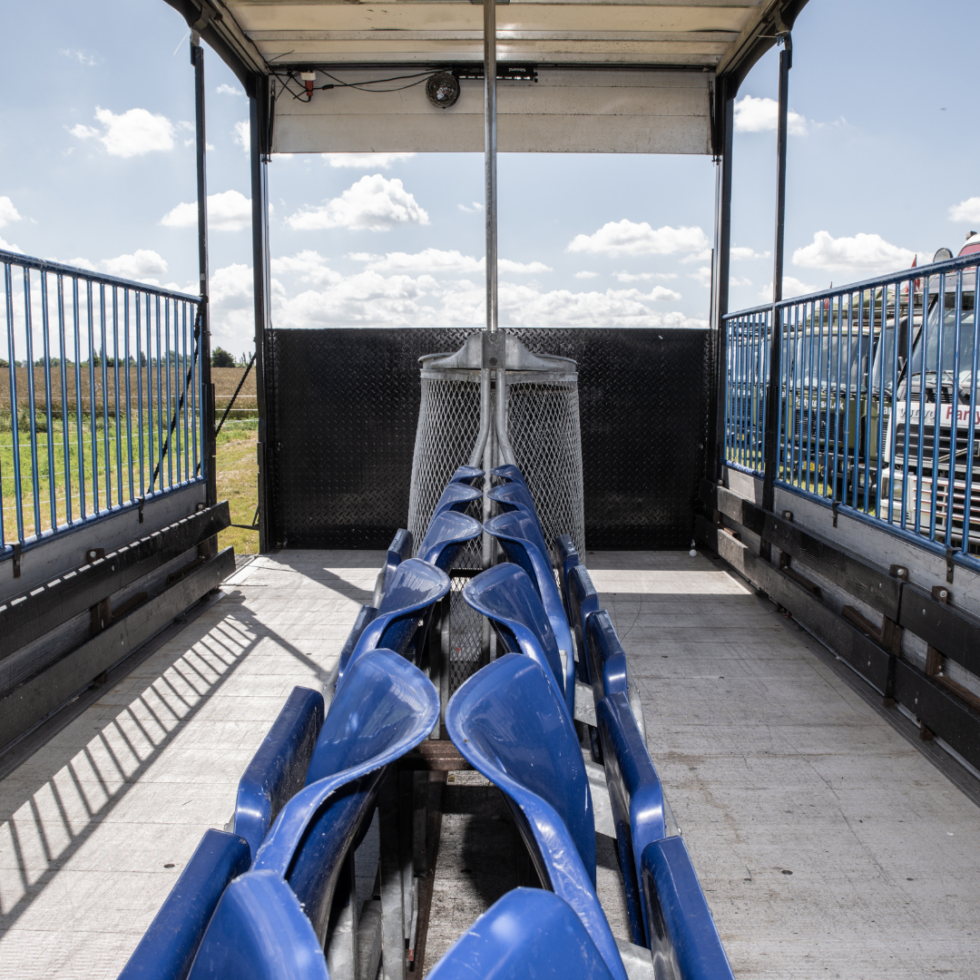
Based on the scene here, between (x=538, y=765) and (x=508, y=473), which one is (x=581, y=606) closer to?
(x=508, y=473)

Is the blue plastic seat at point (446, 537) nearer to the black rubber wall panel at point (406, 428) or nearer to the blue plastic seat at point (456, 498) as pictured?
the blue plastic seat at point (456, 498)

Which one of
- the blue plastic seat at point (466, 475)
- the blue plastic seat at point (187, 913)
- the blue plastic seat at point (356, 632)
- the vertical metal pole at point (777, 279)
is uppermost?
the vertical metal pole at point (777, 279)

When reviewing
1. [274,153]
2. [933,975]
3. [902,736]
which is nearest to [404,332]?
[274,153]

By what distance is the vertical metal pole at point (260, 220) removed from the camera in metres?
5.87

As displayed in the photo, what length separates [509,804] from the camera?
89cm

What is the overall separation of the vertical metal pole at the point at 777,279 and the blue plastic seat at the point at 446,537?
3.21 m

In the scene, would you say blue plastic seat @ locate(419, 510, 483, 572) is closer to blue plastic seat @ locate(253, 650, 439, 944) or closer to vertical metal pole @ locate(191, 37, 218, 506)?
blue plastic seat @ locate(253, 650, 439, 944)

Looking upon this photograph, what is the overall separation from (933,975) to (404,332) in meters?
5.08

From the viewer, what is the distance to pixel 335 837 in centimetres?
93

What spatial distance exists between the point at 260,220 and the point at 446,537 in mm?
4638

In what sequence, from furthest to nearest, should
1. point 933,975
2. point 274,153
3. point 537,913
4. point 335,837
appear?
point 274,153 < point 933,975 < point 335,837 < point 537,913

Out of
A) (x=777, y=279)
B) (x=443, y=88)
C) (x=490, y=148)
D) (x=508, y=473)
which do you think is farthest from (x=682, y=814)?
(x=443, y=88)

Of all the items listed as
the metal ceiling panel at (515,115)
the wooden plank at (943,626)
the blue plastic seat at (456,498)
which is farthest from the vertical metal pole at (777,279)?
the blue plastic seat at (456,498)

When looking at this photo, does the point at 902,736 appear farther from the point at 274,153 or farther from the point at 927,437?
the point at 274,153
